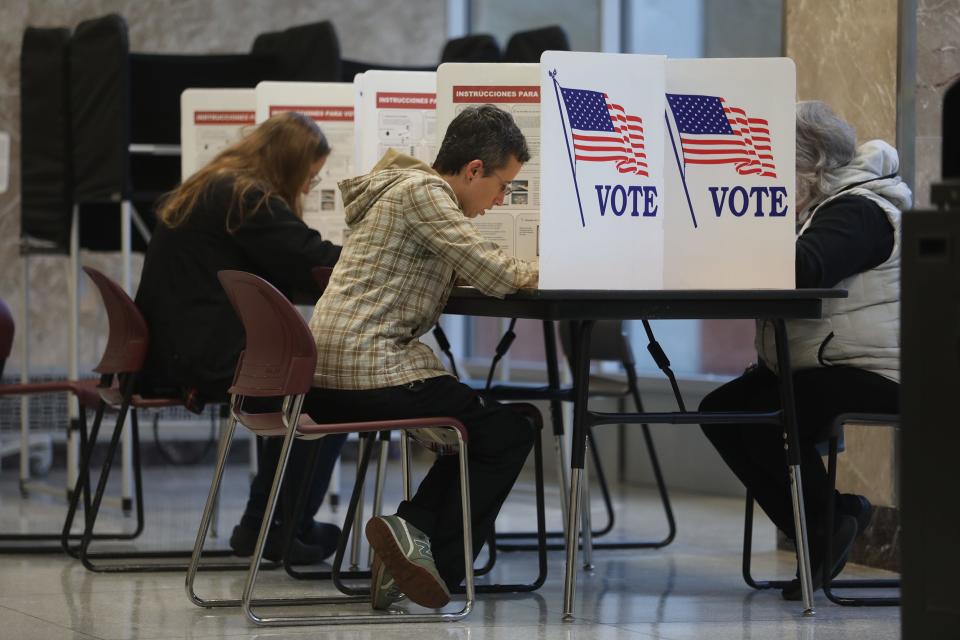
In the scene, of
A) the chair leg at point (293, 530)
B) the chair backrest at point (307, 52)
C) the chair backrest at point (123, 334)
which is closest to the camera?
the chair leg at point (293, 530)

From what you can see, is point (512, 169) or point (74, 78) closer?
point (512, 169)

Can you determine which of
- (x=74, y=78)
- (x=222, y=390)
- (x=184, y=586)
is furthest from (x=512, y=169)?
(x=74, y=78)

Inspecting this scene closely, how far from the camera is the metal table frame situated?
279 centimetres

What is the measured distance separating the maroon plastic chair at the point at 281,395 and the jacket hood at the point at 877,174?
1113 mm

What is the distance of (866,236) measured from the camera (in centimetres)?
318

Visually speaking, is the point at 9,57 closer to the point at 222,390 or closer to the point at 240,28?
the point at 240,28

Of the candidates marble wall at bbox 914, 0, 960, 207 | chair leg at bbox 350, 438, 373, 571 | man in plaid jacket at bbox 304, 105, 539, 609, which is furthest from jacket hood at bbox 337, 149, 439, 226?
marble wall at bbox 914, 0, 960, 207

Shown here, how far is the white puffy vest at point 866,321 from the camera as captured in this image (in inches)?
126

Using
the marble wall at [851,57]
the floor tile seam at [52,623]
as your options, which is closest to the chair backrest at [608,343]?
the marble wall at [851,57]

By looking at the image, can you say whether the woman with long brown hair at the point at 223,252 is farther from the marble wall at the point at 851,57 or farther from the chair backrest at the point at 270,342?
the marble wall at the point at 851,57

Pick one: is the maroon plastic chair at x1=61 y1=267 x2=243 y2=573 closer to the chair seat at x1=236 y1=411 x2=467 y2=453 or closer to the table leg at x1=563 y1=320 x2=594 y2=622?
the chair seat at x1=236 y1=411 x2=467 y2=453

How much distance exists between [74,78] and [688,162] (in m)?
2.65

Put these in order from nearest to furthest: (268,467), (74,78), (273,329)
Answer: (273,329) < (268,467) < (74,78)

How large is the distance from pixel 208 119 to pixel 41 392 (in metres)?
1.16
